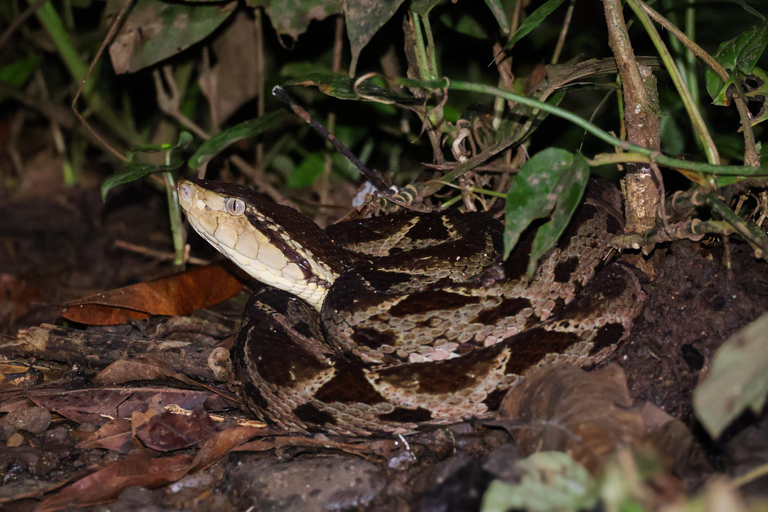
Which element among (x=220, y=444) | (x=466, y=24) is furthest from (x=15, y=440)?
(x=466, y=24)

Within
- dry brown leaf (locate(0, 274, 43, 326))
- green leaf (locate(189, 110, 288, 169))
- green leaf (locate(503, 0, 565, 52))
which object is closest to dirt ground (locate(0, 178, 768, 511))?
green leaf (locate(503, 0, 565, 52))

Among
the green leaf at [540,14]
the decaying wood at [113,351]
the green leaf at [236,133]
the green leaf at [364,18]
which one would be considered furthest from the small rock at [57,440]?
the green leaf at [540,14]

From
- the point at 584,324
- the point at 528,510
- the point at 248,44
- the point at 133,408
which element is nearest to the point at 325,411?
the point at 133,408

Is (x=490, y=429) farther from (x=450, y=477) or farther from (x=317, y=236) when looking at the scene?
(x=317, y=236)

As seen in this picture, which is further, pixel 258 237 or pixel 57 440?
pixel 258 237

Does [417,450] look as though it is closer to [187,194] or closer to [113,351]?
[113,351]

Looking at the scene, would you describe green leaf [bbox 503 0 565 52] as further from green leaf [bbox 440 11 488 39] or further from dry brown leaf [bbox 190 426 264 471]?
dry brown leaf [bbox 190 426 264 471]
